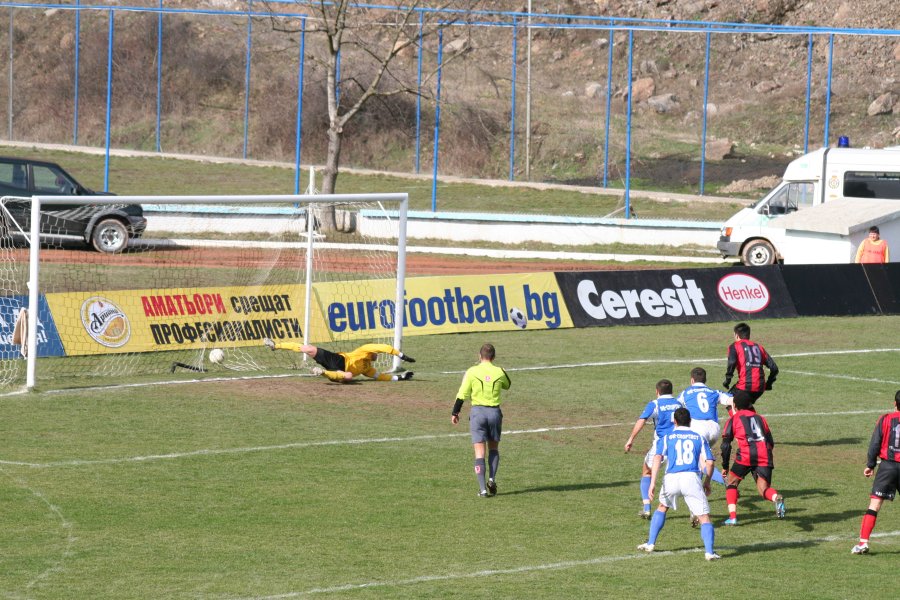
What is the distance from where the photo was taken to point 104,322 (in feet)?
68.1

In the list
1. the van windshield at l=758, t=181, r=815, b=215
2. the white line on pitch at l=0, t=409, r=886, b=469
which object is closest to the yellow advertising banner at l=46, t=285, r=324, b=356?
the white line on pitch at l=0, t=409, r=886, b=469

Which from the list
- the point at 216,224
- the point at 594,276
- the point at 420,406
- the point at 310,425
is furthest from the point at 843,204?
the point at 310,425

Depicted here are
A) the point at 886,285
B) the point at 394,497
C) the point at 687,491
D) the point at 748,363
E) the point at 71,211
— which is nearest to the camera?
the point at 687,491

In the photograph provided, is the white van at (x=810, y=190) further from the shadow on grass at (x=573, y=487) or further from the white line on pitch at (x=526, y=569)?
the white line on pitch at (x=526, y=569)

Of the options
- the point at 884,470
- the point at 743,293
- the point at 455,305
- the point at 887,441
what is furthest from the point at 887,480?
the point at 743,293

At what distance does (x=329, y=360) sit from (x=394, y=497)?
22.5 ft

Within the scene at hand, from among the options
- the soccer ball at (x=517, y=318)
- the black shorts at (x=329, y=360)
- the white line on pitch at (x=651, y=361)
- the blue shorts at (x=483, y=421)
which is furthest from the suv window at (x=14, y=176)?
the blue shorts at (x=483, y=421)

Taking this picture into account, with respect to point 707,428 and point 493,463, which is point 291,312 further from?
point 707,428

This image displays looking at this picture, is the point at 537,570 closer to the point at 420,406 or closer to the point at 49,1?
the point at 420,406

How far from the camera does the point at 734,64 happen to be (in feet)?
198

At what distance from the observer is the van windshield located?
35094mm

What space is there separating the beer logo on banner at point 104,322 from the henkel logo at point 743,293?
13.3 metres

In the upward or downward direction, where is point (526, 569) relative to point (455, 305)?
downward

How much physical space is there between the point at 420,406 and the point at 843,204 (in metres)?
18.4
